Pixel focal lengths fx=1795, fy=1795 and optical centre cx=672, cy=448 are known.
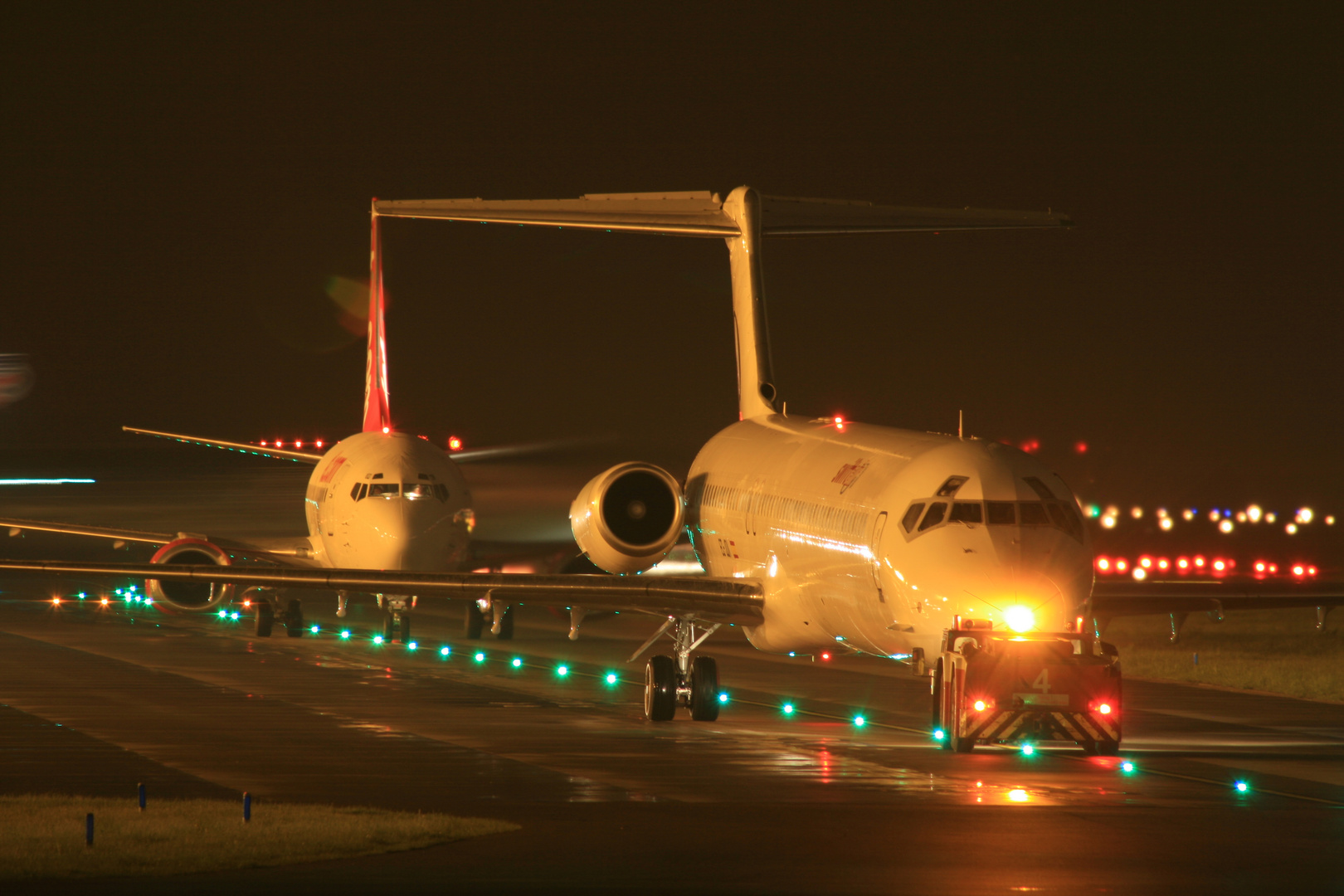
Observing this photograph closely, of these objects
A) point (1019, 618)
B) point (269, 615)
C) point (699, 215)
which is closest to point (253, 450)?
point (269, 615)

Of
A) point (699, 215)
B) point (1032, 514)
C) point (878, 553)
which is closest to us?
point (1032, 514)

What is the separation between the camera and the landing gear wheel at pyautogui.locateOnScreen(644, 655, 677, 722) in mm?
22656

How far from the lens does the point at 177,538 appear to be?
37594 millimetres

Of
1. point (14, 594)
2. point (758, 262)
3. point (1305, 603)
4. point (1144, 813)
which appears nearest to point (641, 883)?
point (1144, 813)

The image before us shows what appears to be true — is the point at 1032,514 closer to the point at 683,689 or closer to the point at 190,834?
the point at 683,689

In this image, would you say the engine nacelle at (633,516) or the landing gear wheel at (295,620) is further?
the landing gear wheel at (295,620)

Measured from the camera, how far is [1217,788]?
1606 cm

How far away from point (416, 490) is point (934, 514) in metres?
16.8

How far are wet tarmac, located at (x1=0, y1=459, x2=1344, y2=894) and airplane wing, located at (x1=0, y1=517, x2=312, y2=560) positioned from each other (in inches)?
274

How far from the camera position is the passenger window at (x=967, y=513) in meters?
17.9

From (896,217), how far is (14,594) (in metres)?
44.6

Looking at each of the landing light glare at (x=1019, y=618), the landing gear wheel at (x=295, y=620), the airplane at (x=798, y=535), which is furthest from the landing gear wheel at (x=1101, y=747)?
the landing gear wheel at (x=295, y=620)

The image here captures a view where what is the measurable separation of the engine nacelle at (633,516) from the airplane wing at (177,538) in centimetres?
1513

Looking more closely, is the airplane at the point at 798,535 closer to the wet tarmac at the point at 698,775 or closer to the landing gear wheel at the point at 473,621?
the wet tarmac at the point at 698,775
